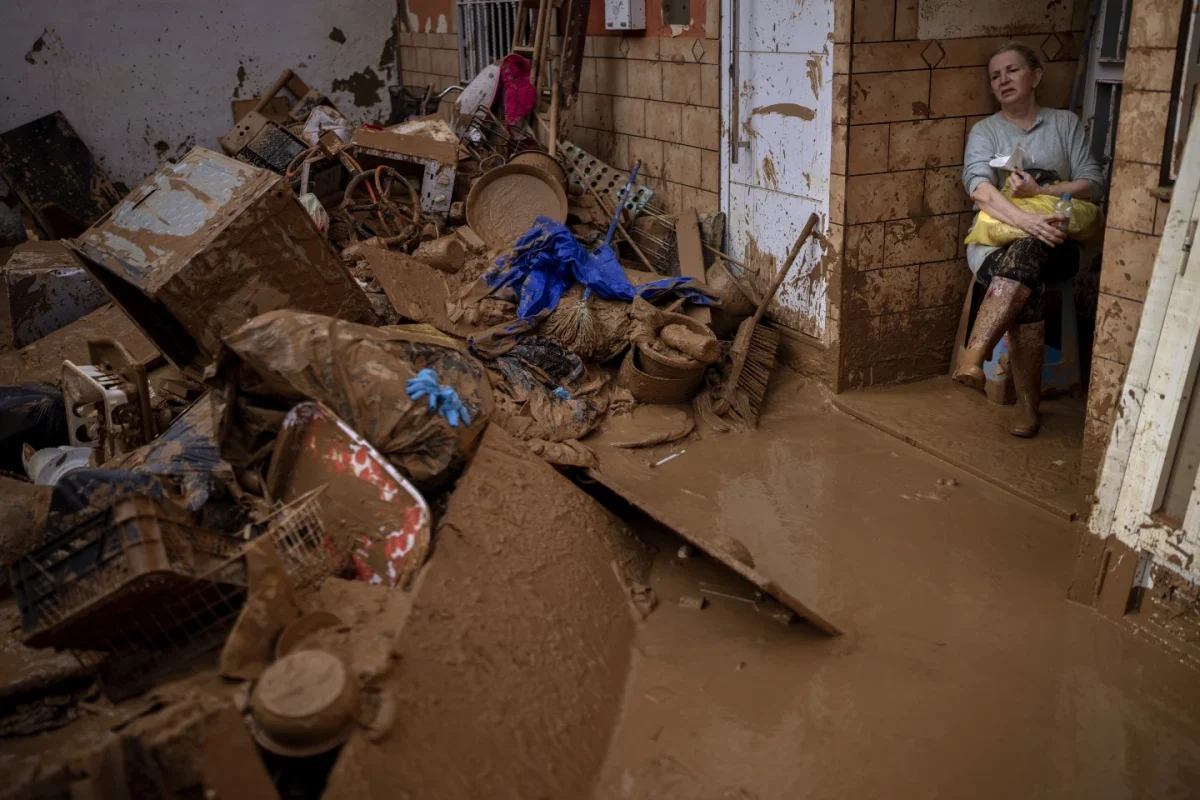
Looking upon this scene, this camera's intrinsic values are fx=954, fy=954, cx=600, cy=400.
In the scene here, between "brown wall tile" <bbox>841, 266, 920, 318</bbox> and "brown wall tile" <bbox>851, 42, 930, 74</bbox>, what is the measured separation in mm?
1021

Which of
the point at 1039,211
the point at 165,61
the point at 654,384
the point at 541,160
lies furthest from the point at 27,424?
the point at 165,61

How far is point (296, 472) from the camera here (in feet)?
10.7

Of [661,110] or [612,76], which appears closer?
[661,110]

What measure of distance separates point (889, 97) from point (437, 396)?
114 inches

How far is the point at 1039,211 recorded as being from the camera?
14.7 ft

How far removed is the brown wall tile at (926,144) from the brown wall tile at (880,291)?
0.56m

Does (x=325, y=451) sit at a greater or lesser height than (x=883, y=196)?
lesser

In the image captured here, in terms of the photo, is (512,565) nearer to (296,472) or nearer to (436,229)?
(296,472)

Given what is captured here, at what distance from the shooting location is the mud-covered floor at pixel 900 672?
2.68 metres

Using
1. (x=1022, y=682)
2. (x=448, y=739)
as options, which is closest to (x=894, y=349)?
(x=1022, y=682)

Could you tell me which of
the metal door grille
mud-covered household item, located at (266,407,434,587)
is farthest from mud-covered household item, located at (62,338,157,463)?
the metal door grille

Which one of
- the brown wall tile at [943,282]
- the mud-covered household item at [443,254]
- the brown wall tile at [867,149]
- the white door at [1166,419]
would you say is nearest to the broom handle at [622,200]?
the mud-covered household item at [443,254]

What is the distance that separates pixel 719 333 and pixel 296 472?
119 inches

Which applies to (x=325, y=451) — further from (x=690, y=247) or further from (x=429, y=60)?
(x=429, y=60)
